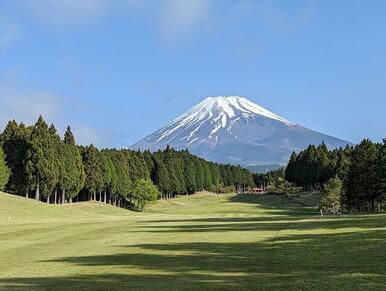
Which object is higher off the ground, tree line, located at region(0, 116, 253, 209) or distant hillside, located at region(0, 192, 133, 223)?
tree line, located at region(0, 116, 253, 209)

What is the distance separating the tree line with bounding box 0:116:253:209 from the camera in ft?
293

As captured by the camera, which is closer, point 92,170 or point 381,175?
point 381,175

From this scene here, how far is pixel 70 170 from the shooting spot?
95375 millimetres

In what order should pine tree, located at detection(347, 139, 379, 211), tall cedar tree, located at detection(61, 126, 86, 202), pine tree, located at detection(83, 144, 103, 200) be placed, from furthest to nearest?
pine tree, located at detection(83, 144, 103, 200)
tall cedar tree, located at detection(61, 126, 86, 202)
pine tree, located at detection(347, 139, 379, 211)

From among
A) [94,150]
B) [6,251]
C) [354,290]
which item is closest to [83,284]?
[354,290]

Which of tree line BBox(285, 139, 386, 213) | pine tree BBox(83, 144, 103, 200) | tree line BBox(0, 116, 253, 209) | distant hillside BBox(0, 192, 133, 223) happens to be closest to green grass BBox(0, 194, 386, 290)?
distant hillside BBox(0, 192, 133, 223)

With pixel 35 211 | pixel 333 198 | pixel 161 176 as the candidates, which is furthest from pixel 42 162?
pixel 161 176

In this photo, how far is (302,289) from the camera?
1391 centimetres

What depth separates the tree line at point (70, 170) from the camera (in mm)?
89188

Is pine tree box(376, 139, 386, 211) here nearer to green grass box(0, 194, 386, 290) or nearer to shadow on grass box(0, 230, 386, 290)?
green grass box(0, 194, 386, 290)

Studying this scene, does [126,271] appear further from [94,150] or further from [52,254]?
[94,150]

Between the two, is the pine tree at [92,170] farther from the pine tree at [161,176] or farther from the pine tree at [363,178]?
the pine tree at [363,178]

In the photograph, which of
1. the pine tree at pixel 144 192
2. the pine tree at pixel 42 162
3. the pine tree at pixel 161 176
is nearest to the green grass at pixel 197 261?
the pine tree at pixel 42 162

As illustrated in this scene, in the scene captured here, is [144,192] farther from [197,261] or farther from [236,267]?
[236,267]
